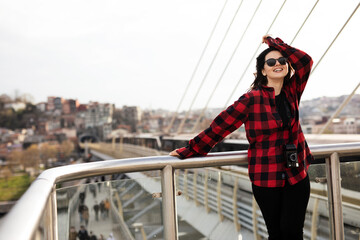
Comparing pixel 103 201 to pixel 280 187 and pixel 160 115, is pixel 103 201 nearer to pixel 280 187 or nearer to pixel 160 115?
pixel 280 187

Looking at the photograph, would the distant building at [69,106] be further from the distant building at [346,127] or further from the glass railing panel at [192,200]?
the glass railing panel at [192,200]

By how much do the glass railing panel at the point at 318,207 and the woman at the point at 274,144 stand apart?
0.28 meters

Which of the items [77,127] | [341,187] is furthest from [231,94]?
[77,127]

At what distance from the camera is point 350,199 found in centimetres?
178

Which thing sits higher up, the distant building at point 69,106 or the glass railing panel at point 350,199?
the distant building at point 69,106

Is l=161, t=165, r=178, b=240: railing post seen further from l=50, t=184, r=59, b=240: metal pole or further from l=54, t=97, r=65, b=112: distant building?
l=54, t=97, r=65, b=112: distant building

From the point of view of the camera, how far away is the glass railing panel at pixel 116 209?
1368 millimetres

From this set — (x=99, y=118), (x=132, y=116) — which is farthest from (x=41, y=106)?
(x=132, y=116)

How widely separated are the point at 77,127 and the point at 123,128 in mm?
9695

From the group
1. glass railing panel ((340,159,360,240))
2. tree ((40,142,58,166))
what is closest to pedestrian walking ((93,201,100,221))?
glass railing panel ((340,159,360,240))

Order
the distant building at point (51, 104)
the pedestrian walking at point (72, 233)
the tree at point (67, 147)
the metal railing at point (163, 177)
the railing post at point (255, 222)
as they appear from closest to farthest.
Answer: the metal railing at point (163, 177), the pedestrian walking at point (72, 233), the railing post at point (255, 222), the tree at point (67, 147), the distant building at point (51, 104)

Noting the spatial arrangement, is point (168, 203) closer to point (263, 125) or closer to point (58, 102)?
point (263, 125)

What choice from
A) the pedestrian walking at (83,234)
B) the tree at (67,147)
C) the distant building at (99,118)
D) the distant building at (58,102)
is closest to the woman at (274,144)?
the pedestrian walking at (83,234)

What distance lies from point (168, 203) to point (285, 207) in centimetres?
48
